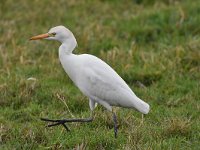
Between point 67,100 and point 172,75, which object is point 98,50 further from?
point 67,100

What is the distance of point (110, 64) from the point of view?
870 centimetres

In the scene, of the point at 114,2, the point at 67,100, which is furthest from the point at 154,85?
the point at 114,2

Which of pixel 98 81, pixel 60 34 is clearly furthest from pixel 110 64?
pixel 98 81

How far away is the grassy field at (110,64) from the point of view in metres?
6.07

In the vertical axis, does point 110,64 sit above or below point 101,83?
below

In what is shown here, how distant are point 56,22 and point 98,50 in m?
1.82

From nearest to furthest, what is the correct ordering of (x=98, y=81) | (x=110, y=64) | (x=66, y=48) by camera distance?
1. (x=98, y=81)
2. (x=66, y=48)
3. (x=110, y=64)

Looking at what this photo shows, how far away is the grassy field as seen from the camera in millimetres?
6074

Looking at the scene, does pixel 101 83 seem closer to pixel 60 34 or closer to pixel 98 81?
pixel 98 81

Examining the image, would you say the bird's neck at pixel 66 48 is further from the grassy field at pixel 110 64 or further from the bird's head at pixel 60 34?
the grassy field at pixel 110 64

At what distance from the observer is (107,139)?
19.6 feet

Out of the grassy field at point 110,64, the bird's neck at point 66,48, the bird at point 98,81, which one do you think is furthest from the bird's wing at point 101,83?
the grassy field at point 110,64

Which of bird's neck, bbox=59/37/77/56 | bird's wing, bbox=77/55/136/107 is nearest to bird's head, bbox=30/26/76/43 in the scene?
bird's neck, bbox=59/37/77/56

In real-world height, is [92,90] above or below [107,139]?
above
